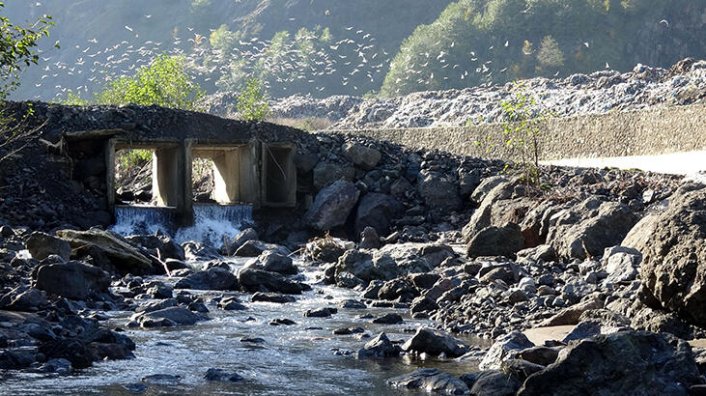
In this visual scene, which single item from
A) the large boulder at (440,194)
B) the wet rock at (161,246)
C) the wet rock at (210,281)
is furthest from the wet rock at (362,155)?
the wet rock at (210,281)

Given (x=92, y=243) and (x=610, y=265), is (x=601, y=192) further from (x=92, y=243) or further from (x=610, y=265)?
(x=92, y=243)

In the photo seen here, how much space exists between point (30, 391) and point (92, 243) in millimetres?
9534

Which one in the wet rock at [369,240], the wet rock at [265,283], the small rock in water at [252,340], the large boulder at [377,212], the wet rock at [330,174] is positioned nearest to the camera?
the small rock in water at [252,340]

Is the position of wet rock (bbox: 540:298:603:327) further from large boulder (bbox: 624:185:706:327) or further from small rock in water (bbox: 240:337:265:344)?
small rock in water (bbox: 240:337:265:344)

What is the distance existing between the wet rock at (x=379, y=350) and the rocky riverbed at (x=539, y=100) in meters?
24.3

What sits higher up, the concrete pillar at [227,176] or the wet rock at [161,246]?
the concrete pillar at [227,176]

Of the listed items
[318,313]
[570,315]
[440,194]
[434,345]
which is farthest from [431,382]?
[440,194]

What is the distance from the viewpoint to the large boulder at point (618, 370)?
27.6 feet

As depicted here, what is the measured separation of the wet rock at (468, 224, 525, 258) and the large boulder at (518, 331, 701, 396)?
11.3 metres

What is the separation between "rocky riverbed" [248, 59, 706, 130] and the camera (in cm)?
4262

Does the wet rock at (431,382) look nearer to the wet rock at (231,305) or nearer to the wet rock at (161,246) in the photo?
the wet rock at (231,305)

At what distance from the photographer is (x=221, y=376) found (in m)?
10.2

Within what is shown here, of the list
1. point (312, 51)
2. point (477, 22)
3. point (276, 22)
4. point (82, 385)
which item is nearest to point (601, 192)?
point (82, 385)

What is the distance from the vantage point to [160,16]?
412 feet
